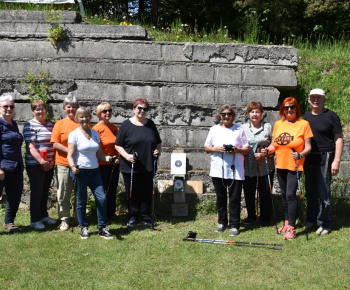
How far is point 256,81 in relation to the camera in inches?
275

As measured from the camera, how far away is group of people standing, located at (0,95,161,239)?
520cm

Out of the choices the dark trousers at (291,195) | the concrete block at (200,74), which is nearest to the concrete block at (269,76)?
the concrete block at (200,74)

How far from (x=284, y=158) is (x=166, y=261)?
2026mm

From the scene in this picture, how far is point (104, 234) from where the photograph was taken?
17.4ft

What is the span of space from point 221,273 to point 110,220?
2.27 m

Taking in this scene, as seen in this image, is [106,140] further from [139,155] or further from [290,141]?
[290,141]

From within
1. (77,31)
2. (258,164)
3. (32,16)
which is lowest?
(258,164)

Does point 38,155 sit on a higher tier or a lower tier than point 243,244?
higher

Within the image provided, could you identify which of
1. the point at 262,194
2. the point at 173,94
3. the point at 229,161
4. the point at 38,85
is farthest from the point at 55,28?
the point at 262,194

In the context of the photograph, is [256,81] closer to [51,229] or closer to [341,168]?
[341,168]

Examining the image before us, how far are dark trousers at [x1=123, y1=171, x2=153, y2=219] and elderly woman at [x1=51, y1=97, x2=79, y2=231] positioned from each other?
0.81 meters

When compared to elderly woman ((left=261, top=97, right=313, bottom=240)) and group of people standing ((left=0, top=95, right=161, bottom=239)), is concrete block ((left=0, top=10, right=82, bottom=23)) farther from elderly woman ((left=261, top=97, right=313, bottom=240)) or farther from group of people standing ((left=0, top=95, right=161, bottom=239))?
elderly woman ((left=261, top=97, right=313, bottom=240))

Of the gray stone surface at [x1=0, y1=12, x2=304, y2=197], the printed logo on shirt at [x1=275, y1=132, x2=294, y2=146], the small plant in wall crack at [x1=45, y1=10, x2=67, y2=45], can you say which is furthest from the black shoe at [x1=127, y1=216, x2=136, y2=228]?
the small plant in wall crack at [x1=45, y1=10, x2=67, y2=45]

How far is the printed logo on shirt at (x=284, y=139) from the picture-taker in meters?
5.32
